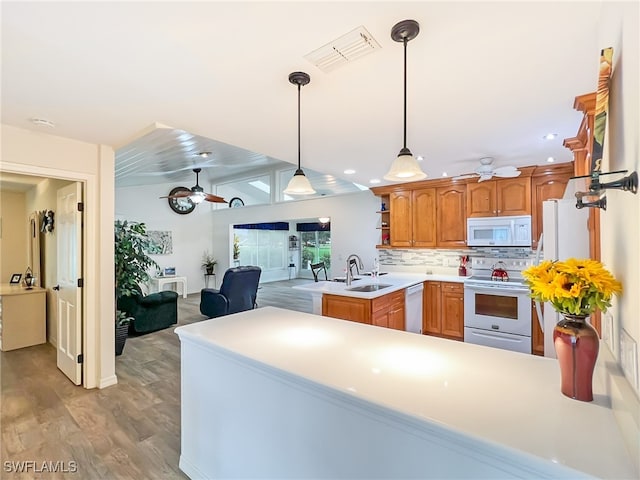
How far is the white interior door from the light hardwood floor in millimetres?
231

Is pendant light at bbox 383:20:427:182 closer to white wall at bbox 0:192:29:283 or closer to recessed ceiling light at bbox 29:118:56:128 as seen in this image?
recessed ceiling light at bbox 29:118:56:128

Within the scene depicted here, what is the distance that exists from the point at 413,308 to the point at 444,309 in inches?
19.7

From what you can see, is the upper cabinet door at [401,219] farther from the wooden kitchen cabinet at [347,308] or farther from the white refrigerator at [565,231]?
the white refrigerator at [565,231]

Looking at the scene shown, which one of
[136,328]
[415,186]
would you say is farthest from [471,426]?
[136,328]

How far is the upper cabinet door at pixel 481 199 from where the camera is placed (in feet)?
14.1

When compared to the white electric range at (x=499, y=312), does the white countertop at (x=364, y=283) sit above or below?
above

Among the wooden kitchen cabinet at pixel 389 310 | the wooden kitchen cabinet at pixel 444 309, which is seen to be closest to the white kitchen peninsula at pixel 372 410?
the wooden kitchen cabinet at pixel 389 310

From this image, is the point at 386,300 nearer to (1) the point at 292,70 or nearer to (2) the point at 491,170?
(2) the point at 491,170

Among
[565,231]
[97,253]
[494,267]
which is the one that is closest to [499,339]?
[494,267]

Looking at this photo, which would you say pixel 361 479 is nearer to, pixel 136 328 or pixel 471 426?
pixel 471 426

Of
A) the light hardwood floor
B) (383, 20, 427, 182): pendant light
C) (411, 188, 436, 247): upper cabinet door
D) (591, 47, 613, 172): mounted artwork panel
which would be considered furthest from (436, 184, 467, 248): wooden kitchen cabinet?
the light hardwood floor

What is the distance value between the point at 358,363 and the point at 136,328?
4468 mm

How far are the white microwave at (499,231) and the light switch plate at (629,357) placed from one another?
337 centimetres

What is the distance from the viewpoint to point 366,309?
3227 mm
